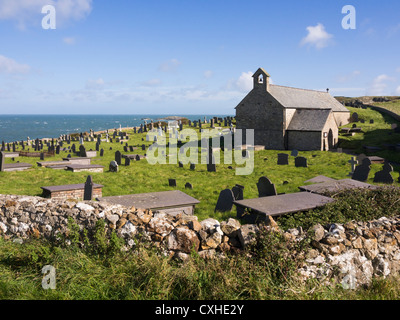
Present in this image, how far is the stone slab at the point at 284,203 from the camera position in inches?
350

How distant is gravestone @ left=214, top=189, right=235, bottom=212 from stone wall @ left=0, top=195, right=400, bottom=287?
4.30 m

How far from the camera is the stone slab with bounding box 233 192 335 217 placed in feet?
29.2

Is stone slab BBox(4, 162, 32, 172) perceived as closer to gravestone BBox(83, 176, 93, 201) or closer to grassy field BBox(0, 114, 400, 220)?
grassy field BBox(0, 114, 400, 220)

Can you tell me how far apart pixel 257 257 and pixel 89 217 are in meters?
3.61

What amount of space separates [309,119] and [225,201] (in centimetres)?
2594

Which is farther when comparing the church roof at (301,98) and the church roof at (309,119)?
the church roof at (301,98)

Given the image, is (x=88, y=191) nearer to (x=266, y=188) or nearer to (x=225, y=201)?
(x=225, y=201)

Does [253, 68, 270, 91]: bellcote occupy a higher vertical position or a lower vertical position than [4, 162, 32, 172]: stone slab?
higher

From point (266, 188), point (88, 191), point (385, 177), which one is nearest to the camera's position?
point (266, 188)

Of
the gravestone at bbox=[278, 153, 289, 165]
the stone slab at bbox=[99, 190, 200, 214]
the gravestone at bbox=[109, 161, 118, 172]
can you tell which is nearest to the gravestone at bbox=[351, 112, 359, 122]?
the gravestone at bbox=[278, 153, 289, 165]

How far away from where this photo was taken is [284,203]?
9.73m

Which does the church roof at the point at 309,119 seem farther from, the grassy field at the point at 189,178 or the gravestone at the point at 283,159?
the gravestone at the point at 283,159

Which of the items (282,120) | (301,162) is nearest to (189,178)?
(301,162)

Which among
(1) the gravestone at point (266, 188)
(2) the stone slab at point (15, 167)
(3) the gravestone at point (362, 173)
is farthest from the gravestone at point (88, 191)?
(3) the gravestone at point (362, 173)
